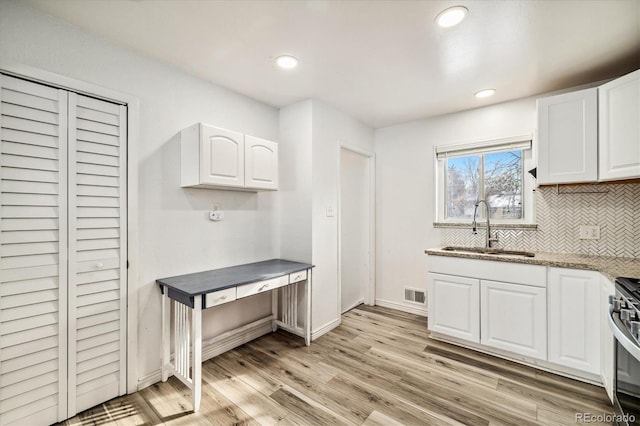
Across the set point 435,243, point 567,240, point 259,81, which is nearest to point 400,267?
point 435,243

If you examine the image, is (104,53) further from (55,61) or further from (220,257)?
(220,257)

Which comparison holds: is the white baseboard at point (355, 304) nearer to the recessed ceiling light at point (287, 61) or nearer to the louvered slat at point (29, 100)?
the recessed ceiling light at point (287, 61)

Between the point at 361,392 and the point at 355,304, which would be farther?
the point at 355,304

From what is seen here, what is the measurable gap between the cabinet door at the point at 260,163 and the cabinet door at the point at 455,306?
6.28 feet

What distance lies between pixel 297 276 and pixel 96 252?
5.03 ft

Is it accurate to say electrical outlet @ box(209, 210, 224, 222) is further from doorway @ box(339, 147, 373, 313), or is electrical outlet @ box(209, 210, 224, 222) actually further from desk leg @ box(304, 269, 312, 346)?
doorway @ box(339, 147, 373, 313)

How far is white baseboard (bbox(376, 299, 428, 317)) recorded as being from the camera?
351 centimetres

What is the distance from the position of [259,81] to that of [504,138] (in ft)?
8.45

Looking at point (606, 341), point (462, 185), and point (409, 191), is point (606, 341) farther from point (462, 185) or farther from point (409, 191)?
point (409, 191)

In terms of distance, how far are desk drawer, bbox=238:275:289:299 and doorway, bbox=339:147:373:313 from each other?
1443 mm

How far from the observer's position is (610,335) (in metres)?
1.80

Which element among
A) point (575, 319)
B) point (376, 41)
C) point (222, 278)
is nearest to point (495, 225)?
point (575, 319)

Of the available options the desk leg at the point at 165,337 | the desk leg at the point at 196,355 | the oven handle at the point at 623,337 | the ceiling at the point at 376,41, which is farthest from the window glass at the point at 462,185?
the desk leg at the point at 165,337

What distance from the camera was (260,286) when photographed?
2291 millimetres
